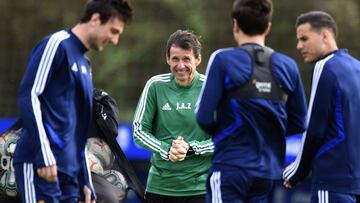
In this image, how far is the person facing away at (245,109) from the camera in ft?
22.9

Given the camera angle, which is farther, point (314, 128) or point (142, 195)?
point (142, 195)

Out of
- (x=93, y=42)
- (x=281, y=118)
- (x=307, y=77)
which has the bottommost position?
(x=307, y=77)

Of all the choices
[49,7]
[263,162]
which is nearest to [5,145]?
[263,162]

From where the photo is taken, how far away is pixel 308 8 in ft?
75.5

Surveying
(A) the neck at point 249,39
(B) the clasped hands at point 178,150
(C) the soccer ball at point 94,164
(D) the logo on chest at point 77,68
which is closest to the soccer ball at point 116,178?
(C) the soccer ball at point 94,164

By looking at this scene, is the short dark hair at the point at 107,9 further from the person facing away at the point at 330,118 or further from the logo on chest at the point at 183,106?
the logo on chest at the point at 183,106

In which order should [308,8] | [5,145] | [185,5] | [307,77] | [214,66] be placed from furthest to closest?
[185,5] → [308,8] → [307,77] → [5,145] → [214,66]

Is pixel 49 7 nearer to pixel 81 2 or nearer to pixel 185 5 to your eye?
pixel 81 2

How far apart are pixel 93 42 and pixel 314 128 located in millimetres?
1776

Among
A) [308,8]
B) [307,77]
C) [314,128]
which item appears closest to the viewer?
[314,128]

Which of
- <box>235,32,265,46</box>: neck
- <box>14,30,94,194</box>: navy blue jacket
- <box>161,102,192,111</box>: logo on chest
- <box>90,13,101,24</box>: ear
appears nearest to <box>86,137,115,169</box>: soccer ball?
<box>161,102,192,111</box>: logo on chest

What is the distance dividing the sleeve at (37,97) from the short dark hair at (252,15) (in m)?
1.28

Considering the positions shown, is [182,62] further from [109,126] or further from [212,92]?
[212,92]

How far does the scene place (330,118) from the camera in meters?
7.65
